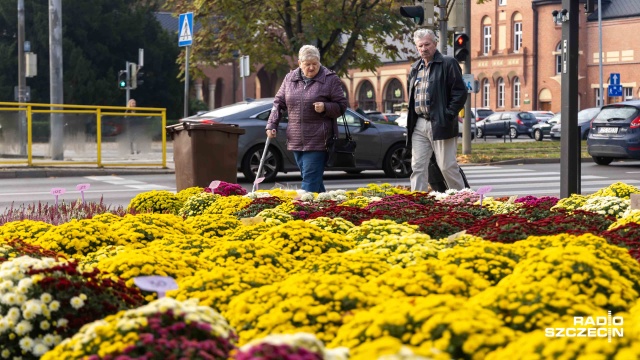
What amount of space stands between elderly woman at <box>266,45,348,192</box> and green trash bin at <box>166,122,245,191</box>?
2086 millimetres

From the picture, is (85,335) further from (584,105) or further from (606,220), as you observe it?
(584,105)

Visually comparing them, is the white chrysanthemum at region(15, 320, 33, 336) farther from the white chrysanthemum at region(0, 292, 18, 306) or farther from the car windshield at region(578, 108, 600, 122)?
the car windshield at region(578, 108, 600, 122)

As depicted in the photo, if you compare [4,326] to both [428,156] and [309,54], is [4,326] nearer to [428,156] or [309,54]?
[309,54]

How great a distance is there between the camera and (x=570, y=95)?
988 centimetres

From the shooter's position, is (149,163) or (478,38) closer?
(149,163)

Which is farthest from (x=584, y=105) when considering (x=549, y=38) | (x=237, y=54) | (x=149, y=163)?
(x=149, y=163)

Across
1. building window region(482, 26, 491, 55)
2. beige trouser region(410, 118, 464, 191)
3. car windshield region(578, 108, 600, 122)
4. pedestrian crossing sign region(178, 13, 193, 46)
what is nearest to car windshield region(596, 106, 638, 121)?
pedestrian crossing sign region(178, 13, 193, 46)

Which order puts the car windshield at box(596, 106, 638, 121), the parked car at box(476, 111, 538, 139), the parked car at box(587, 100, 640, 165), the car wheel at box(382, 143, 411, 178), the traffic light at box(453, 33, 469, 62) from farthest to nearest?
the parked car at box(476, 111, 538, 139) → the car windshield at box(596, 106, 638, 121) → the parked car at box(587, 100, 640, 165) → the traffic light at box(453, 33, 469, 62) → the car wheel at box(382, 143, 411, 178)

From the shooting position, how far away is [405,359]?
2934 millimetres

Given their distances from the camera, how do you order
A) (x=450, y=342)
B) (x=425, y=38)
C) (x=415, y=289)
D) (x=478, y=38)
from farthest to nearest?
(x=478, y=38), (x=425, y=38), (x=415, y=289), (x=450, y=342)

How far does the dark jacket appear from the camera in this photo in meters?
10.0

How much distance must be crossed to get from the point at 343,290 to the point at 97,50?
43632 mm

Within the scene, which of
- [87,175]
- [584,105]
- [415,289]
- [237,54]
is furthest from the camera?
[584,105]

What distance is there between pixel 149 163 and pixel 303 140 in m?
12.9
